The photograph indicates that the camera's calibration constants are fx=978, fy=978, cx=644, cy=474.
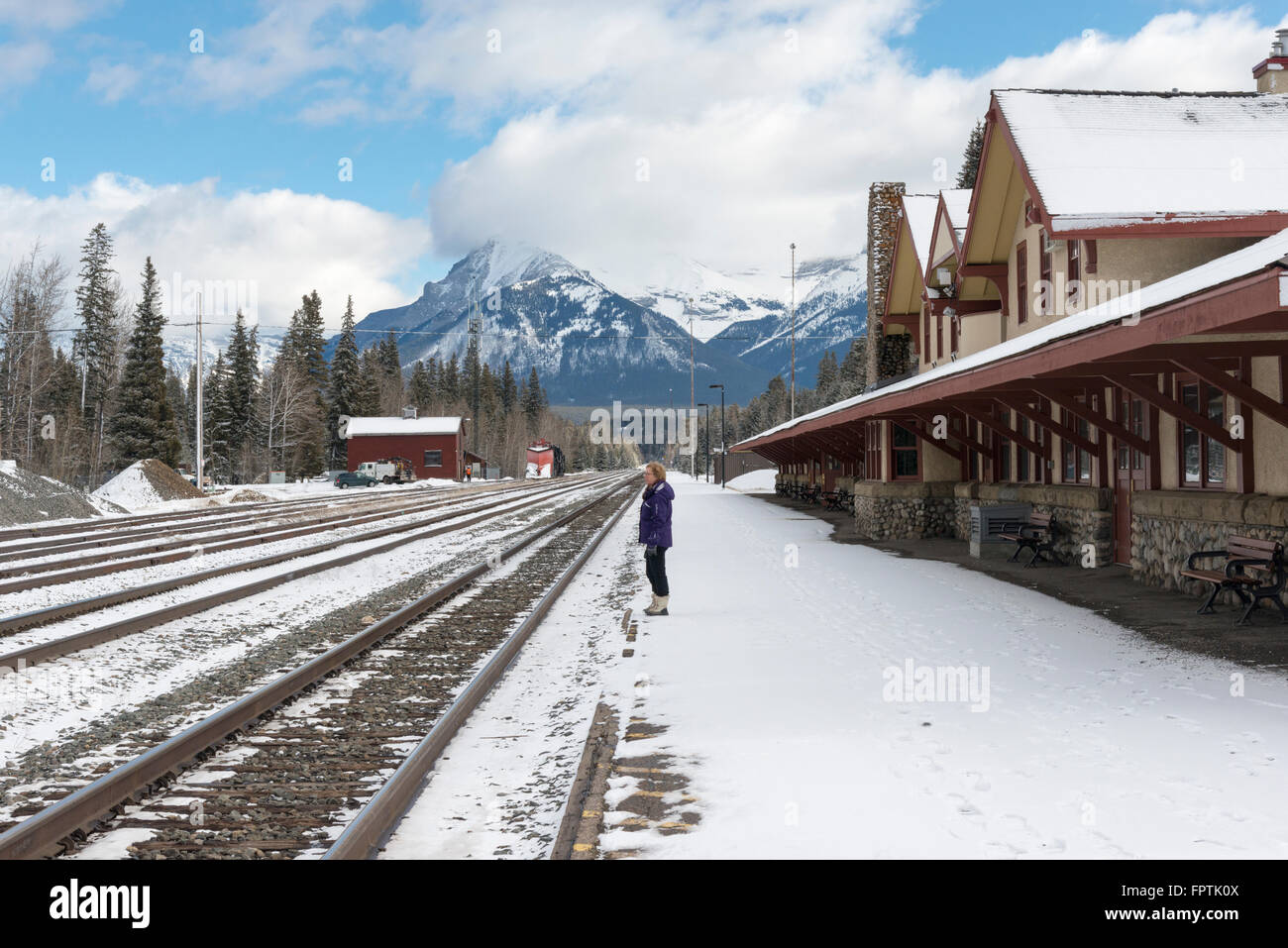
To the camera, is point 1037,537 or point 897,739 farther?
point 1037,537

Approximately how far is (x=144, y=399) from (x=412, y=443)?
24783mm

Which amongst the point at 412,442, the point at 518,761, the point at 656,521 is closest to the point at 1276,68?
the point at 656,521

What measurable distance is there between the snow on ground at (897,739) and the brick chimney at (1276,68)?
47.0 ft

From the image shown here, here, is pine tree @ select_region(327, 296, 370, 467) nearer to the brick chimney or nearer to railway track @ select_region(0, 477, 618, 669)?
railway track @ select_region(0, 477, 618, 669)

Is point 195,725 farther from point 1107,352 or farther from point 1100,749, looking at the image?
point 1107,352

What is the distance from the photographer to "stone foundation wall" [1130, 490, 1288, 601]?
10.6 meters

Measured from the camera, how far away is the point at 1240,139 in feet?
57.2

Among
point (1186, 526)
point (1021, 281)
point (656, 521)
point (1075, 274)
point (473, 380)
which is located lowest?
point (1186, 526)

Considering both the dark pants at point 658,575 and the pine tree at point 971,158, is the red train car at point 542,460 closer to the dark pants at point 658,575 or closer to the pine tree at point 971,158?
the pine tree at point 971,158

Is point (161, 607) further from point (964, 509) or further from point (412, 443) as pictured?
point (412, 443)

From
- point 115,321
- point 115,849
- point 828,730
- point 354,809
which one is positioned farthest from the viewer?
point 115,321

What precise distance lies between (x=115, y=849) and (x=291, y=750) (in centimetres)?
160

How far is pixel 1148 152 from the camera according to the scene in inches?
678
